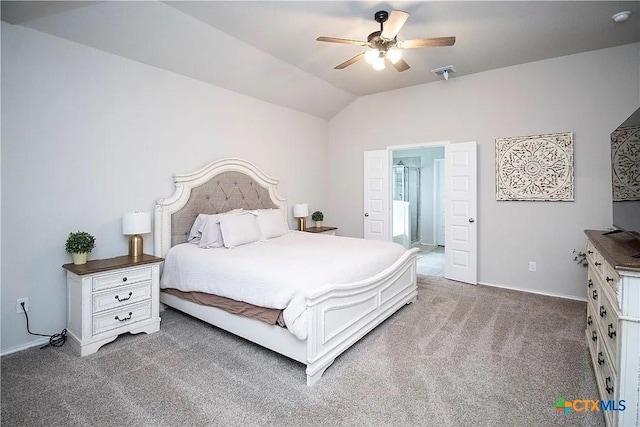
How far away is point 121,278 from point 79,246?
A: 0.42 metres

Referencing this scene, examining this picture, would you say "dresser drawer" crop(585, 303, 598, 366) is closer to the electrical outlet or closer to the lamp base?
the lamp base

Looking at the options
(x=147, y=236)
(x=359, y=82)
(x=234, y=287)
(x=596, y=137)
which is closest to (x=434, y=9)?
(x=359, y=82)

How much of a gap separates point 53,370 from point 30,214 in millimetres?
1250

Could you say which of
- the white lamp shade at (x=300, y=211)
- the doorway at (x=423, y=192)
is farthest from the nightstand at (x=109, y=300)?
the doorway at (x=423, y=192)

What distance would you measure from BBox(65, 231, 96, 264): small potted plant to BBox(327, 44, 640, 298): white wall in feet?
13.8

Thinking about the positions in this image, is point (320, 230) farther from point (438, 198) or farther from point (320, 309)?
point (438, 198)

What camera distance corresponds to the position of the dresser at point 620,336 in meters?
1.50

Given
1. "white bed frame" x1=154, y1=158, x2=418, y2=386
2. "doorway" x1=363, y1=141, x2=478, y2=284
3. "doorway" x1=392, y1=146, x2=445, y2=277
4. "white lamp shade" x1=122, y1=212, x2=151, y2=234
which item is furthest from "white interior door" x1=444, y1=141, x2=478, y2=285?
"white lamp shade" x1=122, y1=212, x2=151, y2=234

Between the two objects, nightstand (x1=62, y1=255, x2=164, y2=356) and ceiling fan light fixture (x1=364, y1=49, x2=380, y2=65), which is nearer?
nightstand (x1=62, y1=255, x2=164, y2=356)

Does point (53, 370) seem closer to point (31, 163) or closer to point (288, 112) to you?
point (31, 163)

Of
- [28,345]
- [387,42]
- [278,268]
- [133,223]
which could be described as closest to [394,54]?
[387,42]

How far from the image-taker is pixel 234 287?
2.54 meters

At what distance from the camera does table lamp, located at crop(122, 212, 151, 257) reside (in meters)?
2.97

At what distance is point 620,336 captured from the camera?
1.55m
